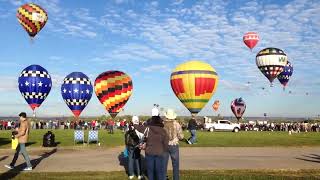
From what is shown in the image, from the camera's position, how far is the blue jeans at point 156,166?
1175cm

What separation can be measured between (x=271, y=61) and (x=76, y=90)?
27.0 m

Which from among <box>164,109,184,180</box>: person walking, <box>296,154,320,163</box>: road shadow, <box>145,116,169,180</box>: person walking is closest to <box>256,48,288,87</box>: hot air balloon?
<box>296,154,320,163</box>: road shadow

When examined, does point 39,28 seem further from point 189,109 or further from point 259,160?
point 259,160

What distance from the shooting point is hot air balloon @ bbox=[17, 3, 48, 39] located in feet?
157

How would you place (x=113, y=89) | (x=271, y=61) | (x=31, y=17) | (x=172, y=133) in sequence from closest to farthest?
(x=172, y=133) → (x=31, y=17) → (x=113, y=89) → (x=271, y=61)

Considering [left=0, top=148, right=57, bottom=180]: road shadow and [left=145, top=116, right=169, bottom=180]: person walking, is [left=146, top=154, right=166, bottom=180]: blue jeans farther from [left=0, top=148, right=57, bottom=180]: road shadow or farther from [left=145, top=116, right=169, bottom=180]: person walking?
[left=0, top=148, right=57, bottom=180]: road shadow

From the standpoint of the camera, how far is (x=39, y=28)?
4853 cm

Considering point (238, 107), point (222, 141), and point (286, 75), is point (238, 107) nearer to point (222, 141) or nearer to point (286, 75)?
point (286, 75)

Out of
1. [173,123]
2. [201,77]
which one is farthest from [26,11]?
[173,123]

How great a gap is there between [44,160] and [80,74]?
27148 mm

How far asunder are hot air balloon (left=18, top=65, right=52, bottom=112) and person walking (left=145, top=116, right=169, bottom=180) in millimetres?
35961

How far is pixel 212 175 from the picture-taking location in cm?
1574

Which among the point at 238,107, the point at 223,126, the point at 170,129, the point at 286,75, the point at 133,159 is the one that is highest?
the point at 286,75

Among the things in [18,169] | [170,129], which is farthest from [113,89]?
[170,129]
